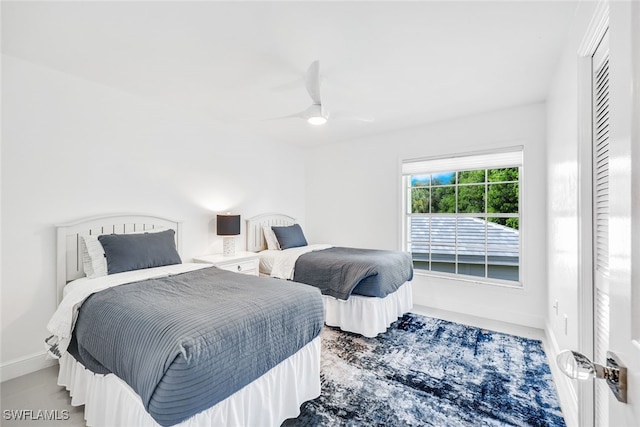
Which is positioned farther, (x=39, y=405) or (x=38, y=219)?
(x=38, y=219)

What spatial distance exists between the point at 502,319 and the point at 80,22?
4.90 meters

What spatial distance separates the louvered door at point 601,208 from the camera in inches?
57.8

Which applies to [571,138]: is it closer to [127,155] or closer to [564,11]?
[564,11]

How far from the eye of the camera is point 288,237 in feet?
14.2

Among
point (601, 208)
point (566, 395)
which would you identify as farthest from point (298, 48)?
point (566, 395)

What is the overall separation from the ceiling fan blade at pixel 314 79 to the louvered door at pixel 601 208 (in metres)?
1.74

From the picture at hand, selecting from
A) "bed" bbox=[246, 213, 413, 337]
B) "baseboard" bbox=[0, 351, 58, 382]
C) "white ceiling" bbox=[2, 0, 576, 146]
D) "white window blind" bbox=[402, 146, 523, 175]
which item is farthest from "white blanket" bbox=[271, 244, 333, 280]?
"baseboard" bbox=[0, 351, 58, 382]

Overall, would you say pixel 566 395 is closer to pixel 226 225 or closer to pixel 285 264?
pixel 285 264

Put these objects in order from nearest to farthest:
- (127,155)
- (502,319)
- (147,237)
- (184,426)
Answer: (184,426)
(147,237)
(127,155)
(502,319)

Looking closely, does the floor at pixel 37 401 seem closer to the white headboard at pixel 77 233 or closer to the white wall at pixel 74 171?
the white wall at pixel 74 171

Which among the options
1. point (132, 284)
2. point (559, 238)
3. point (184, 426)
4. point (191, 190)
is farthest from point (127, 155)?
point (559, 238)

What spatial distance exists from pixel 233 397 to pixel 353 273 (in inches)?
70.5

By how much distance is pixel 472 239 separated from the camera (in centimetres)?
414

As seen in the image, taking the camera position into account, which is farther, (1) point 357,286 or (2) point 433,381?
(1) point 357,286
